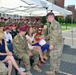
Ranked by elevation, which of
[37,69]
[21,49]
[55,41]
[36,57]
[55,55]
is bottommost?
[37,69]

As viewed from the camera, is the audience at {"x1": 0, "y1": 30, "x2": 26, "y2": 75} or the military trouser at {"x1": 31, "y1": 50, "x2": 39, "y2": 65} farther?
the military trouser at {"x1": 31, "y1": 50, "x2": 39, "y2": 65}

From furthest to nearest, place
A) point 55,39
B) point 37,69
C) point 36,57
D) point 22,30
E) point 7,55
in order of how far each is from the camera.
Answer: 1. point 36,57
2. point 37,69
3. point 22,30
4. point 55,39
5. point 7,55

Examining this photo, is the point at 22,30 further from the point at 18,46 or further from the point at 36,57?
the point at 36,57

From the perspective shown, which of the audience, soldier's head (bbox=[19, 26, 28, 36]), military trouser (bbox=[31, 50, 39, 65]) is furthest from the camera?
military trouser (bbox=[31, 50, 39, 65])

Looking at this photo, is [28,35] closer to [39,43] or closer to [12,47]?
[39,43]

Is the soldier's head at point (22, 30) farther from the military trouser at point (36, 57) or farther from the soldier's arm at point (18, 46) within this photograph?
the military trouser at point (36, 57)

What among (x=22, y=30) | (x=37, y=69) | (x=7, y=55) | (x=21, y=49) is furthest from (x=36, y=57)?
(x=7, y=55)

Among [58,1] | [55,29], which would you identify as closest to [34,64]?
[55,29]

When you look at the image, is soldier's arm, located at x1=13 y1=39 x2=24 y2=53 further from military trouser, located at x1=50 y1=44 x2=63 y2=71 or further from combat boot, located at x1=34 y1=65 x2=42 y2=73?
combat boot, located at x1=34 y1=65 x2=42 y2=73

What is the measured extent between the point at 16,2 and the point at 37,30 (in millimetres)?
1646

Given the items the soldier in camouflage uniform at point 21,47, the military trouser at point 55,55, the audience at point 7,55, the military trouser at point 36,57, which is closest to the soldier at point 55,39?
the military trouser at point 55,55

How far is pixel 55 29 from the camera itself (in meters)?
6.40

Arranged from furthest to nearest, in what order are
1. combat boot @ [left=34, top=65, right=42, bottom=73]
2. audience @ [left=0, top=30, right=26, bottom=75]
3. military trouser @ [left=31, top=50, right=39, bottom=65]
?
military trouser @ [left=31, top=50, right=39, bottom=65] < combat boot @ [left=34, top=65, right=42, bottom=73] < audience @ [left=0, top=30, right=26, bottom=75]

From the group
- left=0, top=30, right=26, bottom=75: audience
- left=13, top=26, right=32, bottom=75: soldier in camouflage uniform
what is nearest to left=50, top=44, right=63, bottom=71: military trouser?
left=13, top=26, right=32, bottom=75: soldier in camouflage uniform
